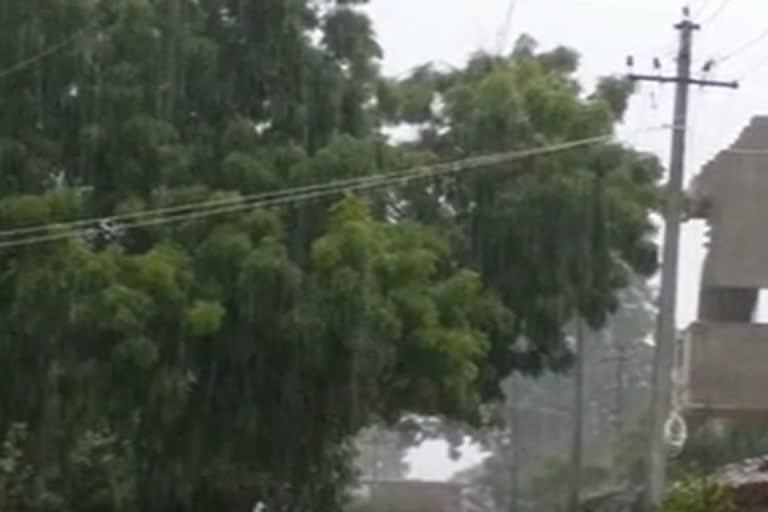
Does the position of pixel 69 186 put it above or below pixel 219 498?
above

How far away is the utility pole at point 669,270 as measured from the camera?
27.5 metres

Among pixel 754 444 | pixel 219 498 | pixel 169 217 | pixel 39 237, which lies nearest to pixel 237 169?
pixel 169 217

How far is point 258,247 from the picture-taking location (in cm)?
2433

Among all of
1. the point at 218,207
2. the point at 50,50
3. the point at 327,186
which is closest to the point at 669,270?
the point at 327,186

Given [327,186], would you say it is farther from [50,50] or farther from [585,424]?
[585,424]

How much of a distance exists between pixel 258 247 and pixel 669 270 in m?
6.00

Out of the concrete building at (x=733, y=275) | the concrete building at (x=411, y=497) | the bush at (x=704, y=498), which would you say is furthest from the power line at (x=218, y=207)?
the concrete building at (x=411, y=497)

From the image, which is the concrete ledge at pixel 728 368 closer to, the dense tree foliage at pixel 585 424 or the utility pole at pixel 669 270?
the utility pole at pixel 669 270

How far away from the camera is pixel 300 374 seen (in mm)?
24984

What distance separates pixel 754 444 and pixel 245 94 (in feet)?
54.8

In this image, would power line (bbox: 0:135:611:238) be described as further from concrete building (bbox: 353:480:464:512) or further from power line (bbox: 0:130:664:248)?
concrete building (bbox: 353:480:464:512)

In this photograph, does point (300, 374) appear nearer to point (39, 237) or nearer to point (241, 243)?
point (241, 243)

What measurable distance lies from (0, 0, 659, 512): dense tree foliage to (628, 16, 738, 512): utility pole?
947 millimetres

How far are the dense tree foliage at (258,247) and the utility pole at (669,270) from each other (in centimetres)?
95
